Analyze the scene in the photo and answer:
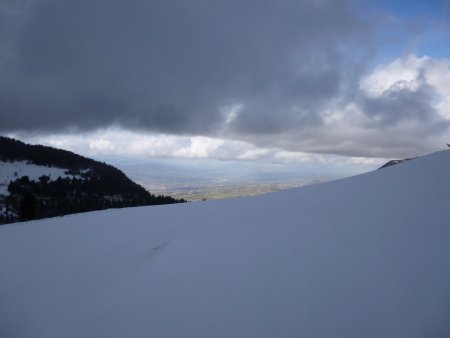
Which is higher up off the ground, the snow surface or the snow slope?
the snow surface

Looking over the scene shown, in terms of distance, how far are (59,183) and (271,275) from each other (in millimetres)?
148289

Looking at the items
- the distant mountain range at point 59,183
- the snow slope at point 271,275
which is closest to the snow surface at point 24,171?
the distant mountain range at point 59,183

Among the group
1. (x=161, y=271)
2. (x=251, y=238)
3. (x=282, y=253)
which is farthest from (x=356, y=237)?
(x=161, y=271)

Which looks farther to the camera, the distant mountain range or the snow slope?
the distant mountain range

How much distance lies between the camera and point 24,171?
489 feet

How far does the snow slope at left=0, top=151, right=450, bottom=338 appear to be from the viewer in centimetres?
539

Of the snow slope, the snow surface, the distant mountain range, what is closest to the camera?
the snow slope

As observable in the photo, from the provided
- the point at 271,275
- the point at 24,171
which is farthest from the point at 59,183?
the point at 271,275

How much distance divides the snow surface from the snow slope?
6097 inches

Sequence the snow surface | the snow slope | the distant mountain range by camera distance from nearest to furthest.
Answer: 1. the snow slope
2. the distant mountain range
3. the snow surface

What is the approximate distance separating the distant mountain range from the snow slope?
96179mm

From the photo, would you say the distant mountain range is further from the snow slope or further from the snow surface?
the snow slope

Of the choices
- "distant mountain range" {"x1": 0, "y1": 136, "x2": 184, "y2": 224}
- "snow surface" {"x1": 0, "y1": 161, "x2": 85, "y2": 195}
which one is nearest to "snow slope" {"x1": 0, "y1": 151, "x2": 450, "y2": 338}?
"distant mountain range" {"x1": 0, "y1": 136, "x2": 184, "y2": 224}

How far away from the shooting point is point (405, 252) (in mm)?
6512
